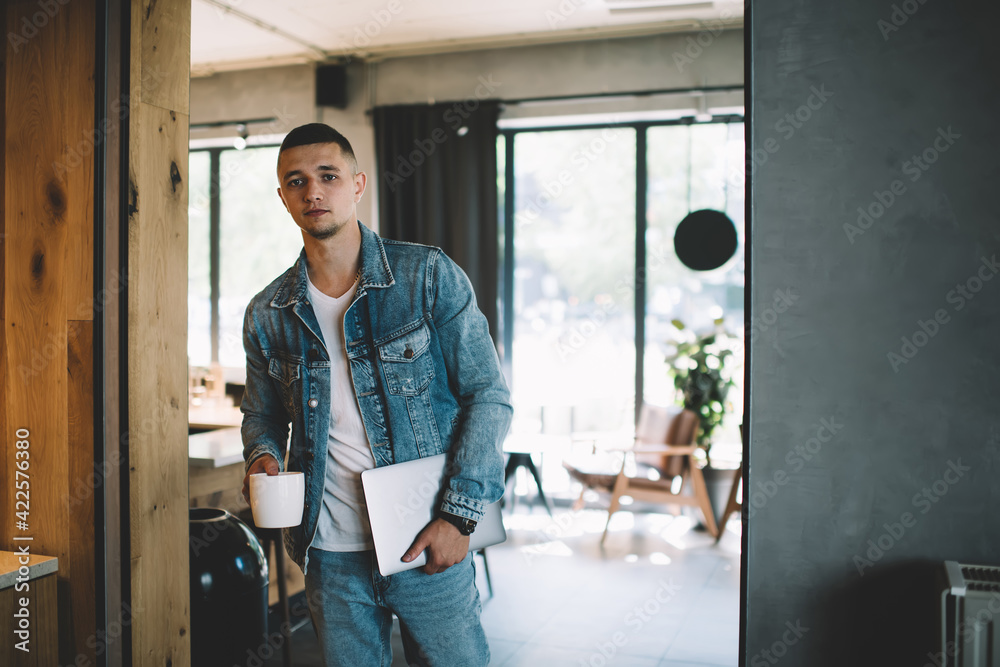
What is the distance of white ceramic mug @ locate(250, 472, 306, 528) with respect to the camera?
4.61ft

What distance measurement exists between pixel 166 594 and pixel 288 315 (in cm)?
75

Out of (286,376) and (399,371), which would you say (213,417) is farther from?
(399,371)

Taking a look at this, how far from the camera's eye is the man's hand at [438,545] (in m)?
1.40

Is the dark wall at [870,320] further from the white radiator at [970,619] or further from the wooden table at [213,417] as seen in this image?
the wooden table at [213,417]

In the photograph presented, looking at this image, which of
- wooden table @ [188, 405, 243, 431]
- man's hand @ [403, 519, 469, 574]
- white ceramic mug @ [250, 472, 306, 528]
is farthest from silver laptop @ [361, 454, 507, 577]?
wooden table @ [188, 405, 243, 431]

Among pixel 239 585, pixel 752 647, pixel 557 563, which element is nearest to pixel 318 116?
pixel 557 563

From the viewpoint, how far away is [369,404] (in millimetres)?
1503

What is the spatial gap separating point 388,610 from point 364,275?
674 mm

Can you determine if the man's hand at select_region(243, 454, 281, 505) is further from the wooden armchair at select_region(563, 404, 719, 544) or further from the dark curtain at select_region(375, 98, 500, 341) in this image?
the dark curtain at select_region(375, 98, 500, 341)

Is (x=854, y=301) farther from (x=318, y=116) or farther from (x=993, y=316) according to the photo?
(x=318, y=116)

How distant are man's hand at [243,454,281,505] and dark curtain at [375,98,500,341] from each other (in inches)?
153

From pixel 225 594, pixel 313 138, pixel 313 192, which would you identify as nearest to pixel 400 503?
pixel 313 192

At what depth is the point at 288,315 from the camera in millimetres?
1575

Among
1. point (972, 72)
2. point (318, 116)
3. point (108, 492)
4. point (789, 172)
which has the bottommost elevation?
point (108, 492)
